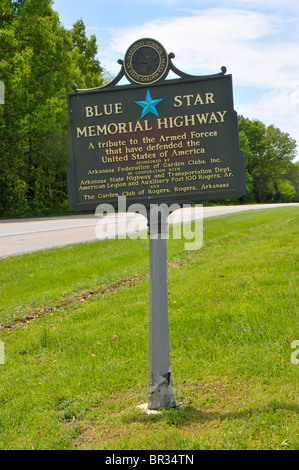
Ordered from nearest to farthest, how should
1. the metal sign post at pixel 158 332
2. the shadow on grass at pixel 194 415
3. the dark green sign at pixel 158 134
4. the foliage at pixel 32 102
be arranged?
the shadow on grass at pixel 194 415 < the metal sign post at pixel 158 332 < the dark green sign at pixel 158 134 < the foliage at pixel 32 102

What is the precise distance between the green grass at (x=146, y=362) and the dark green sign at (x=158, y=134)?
167 centimetres

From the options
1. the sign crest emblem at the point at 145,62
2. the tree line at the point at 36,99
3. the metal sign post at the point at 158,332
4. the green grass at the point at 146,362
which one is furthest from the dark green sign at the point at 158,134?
the tree line at the point at 36,99

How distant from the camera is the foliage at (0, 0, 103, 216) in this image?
2736 cm

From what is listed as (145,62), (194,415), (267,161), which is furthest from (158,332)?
(267,161)

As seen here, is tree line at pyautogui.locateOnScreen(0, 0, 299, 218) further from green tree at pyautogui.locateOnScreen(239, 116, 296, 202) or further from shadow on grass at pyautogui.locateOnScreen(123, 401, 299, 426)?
green tree at pyautogui.locateOnScreen(239, 116, 296, 202)

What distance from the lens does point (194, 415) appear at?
387cm

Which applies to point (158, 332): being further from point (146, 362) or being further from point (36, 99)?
point (36, 99)

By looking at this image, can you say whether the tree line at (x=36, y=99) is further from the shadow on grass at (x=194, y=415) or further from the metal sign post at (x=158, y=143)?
the shadow on grass at (x=194, y=415)

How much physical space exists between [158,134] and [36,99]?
1080 inches

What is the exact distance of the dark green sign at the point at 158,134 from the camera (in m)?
4.17

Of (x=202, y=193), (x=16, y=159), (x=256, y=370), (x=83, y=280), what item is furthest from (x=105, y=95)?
(x=16, y=159)

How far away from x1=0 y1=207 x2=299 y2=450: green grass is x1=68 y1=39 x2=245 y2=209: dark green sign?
167cm

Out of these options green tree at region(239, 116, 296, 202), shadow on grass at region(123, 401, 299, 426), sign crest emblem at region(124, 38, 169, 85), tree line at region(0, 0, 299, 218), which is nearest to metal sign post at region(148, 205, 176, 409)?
shadow on grass at region(123, 401, 299, 426)
